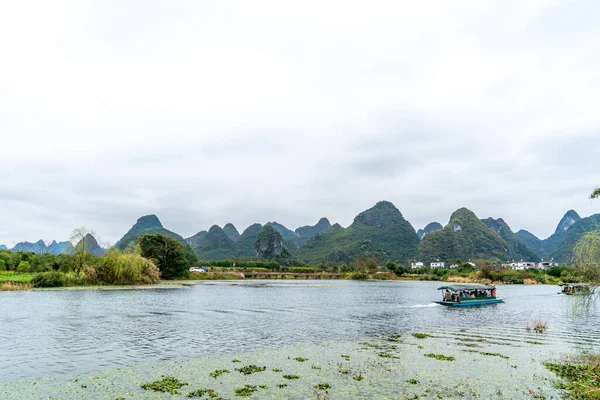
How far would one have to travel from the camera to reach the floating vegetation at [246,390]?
16.3 meters

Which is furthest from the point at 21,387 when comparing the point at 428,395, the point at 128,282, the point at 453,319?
the point at 128,282

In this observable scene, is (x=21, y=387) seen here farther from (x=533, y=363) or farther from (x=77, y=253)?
(x=77, y=253)

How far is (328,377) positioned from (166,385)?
7.29 metres

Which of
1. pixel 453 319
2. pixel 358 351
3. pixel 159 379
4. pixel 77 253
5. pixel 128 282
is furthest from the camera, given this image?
pixel 128 282

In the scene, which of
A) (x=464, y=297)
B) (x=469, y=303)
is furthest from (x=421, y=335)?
(x=464, y=297)

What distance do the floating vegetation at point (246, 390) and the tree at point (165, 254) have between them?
96.7 m

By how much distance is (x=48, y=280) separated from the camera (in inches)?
2635

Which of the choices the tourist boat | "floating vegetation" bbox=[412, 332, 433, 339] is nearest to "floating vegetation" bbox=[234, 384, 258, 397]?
"floating vegetation" bbox=[412, 332, 433, 339]

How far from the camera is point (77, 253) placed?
246 ft

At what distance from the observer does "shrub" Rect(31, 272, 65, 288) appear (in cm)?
6603

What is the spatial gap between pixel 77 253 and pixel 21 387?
65.0 meters

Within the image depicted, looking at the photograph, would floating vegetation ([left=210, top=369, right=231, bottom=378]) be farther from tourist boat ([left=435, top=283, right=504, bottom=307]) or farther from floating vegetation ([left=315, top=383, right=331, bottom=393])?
tourist boat ([left=435, top=283, right=504, bottom=307])

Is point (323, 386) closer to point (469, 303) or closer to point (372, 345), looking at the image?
point (372, 345)

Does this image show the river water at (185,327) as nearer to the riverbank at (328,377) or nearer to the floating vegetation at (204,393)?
the riverbank at (328,377)
